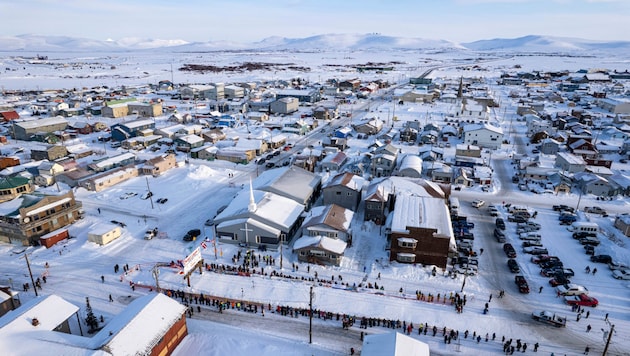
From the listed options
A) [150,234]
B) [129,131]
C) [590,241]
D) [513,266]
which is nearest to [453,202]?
[513,266]

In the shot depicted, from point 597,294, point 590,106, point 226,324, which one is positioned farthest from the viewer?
point 590,106

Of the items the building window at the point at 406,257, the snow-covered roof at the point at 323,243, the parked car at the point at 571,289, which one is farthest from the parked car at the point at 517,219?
the snow-covered roof at the point at 323,243

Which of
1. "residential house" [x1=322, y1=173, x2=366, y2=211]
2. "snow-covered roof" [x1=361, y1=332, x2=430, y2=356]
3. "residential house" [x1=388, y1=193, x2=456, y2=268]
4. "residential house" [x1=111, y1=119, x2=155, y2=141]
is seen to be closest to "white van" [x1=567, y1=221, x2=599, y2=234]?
"residential house" [x1=388, y1=193, x2=456, y2=268]

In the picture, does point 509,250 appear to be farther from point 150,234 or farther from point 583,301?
point 150,234

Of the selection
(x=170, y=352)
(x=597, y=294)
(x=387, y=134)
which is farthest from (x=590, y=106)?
(x=170, y=352)

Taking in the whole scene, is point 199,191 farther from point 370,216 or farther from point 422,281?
point 422,281
